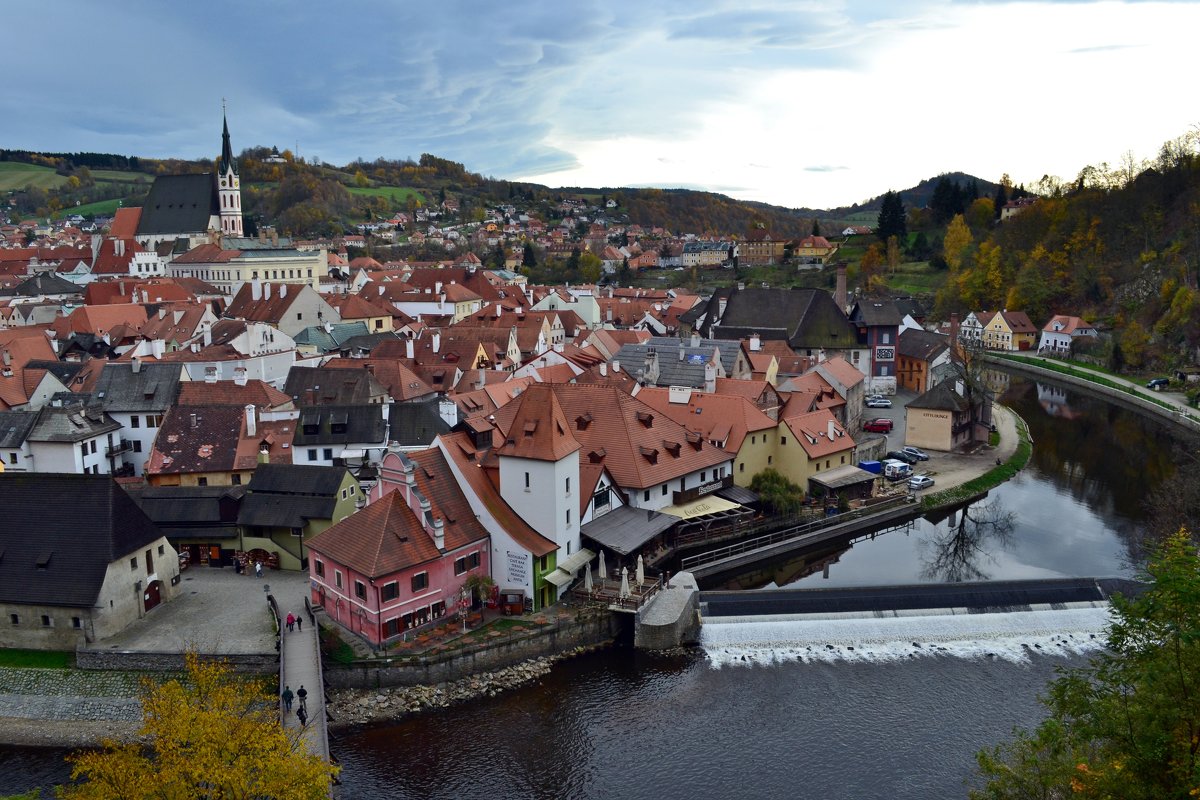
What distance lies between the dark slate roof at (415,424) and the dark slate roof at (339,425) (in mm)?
542

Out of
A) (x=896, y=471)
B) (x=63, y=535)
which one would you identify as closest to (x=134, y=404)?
(x=63, y=535)

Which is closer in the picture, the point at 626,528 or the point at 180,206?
the point at 626,528

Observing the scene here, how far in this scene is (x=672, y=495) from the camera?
40062 mm

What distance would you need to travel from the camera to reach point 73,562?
30.0 meters

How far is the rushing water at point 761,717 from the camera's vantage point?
2464 centimetres

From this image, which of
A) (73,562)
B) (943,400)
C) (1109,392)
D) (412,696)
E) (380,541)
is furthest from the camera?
(1109,392)

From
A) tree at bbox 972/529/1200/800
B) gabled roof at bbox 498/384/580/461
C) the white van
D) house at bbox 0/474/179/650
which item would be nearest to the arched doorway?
house at bbox 0/474/179/650

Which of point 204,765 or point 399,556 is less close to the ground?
point 399,556

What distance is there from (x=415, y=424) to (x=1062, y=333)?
80.0m

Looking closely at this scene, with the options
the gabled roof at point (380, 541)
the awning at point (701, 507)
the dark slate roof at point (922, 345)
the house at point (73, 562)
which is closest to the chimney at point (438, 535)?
the gabled roof at point (380, 541)

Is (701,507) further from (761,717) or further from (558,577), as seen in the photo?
(761,717)

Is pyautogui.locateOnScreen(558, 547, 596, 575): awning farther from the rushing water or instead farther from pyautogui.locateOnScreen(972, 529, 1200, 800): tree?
pyautogui.locateOnScreen(972, 529, 1200, 800): tree

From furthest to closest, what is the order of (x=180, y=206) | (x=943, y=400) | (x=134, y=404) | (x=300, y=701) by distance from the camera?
(x=180, y=206)
(x=943, y=400)
(x=134, y=404)
(x=300, y=701)

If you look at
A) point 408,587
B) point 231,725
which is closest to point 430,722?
point 408,587
